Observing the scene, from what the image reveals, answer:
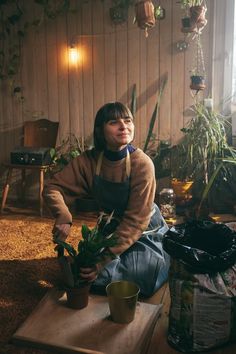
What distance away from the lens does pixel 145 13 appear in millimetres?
3367

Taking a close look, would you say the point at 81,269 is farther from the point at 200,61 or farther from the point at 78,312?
the point at 200,61

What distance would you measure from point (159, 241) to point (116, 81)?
7.49 ft

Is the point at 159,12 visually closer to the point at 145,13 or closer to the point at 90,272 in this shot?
the point at 145,13

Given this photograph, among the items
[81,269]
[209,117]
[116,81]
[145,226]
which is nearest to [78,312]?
[81,269]

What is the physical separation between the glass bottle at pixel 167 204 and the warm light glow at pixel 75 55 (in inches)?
66.3

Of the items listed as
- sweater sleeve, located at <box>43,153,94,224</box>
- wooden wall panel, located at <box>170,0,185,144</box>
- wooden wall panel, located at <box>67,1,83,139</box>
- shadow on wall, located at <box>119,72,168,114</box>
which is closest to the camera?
sweater sleeve, located at <box>43,153,94,224</box>

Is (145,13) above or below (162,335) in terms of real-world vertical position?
above

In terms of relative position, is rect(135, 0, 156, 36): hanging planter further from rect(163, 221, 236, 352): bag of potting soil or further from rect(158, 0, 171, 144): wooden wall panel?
rect(163, 221, 236, 352): bag of potting soil

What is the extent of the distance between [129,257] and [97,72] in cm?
253

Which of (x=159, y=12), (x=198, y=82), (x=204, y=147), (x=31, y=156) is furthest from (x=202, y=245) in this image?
(x=159, y=12)

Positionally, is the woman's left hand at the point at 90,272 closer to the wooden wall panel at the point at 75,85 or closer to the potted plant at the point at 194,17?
the potted plant at the point at 194,17

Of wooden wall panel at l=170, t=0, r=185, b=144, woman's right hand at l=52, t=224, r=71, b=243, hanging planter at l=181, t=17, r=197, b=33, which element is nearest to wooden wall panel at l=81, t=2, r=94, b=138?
wooden wall panel at l=170, t=0, r=185, b=144

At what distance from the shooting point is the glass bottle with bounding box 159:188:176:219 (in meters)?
3.51

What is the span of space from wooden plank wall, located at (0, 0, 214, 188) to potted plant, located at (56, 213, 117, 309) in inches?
95.3
